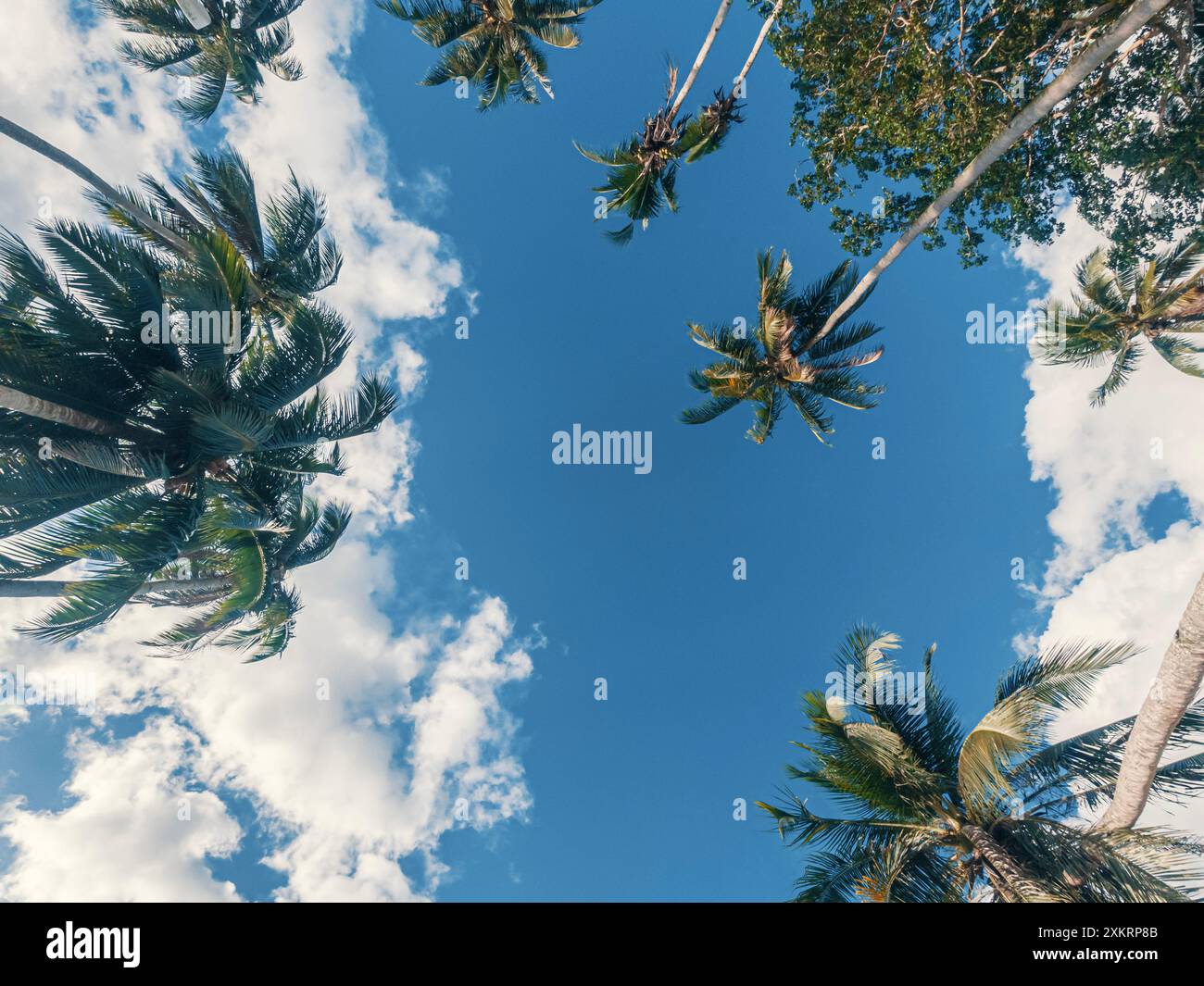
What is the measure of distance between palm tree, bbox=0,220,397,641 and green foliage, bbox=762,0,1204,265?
11679 millimetres

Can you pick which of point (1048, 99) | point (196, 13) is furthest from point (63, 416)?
point (1048, 99)

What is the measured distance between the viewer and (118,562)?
702cm

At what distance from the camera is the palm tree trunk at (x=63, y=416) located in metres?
6.02

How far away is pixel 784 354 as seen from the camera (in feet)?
38.2

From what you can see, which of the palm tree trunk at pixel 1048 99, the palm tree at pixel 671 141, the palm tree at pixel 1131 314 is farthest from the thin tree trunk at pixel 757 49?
the palm tree at pixel 1131 314

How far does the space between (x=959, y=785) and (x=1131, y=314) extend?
1139 centimetres

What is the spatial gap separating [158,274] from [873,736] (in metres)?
12.7

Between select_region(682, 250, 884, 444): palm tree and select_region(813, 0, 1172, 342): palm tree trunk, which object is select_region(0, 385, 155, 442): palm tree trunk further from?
select_region(813, 0, 1172, 342): palm tree trunk

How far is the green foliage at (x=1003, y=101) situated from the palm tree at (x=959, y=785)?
1036 cm

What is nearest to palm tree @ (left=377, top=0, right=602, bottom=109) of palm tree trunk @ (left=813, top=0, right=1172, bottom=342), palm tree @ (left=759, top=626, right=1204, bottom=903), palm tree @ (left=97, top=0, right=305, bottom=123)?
palm tree @ (left=97, top=0, right=305, bottom=123)

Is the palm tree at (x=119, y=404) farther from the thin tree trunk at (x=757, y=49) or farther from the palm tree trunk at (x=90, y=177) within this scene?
the thin tree trunk at (x=757, y=49)

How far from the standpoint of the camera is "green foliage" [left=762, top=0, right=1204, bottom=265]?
31.4ft
